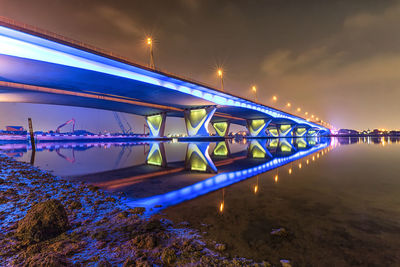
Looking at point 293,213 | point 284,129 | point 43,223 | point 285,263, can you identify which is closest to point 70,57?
point 43,223

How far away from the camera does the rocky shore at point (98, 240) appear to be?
2.47 m

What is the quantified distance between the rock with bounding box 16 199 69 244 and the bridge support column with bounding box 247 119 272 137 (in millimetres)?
73892

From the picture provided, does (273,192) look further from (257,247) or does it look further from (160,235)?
(160,235)

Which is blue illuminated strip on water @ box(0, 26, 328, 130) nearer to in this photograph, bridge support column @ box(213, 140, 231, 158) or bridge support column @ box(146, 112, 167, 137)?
bridge support column @ box(213, 140, 231, 158)

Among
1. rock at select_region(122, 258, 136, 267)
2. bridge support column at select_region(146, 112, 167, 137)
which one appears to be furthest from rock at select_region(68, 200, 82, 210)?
bridge support column at select_region(146, 112, 167, 137)

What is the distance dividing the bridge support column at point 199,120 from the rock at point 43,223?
4618cm

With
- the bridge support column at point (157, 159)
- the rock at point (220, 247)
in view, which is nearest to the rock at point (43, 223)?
the rock at point (220, 247)

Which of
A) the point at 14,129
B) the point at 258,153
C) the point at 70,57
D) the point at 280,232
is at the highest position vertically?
the point at 70,57

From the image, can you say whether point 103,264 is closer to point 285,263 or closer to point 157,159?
point 285,263

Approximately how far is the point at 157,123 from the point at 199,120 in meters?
19.9

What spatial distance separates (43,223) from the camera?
10.6ft

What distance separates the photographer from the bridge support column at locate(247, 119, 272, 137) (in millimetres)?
72044

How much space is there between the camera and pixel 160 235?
3.17 meters

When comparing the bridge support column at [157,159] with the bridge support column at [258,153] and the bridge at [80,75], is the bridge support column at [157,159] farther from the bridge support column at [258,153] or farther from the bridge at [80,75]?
the bridge at [80,75]
